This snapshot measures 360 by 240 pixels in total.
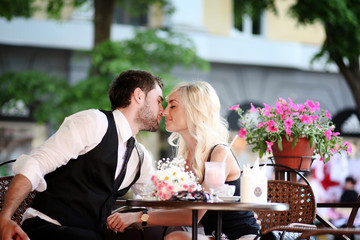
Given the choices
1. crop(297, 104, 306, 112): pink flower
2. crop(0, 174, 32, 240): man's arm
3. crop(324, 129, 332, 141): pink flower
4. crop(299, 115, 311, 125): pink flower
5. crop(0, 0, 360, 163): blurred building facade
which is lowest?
crop(0, 174, 32, 240): man's arm

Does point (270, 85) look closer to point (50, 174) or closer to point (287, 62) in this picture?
point (287, 62)

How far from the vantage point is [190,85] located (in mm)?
3559

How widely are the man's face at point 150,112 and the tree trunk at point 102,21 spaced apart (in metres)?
6.21

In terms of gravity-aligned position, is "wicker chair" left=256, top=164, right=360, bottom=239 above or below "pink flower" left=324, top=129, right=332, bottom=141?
below

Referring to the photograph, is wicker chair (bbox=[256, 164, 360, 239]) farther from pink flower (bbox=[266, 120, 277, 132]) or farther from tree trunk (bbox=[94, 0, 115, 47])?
tree trunk (bbox=[94, 0, 115, 47])

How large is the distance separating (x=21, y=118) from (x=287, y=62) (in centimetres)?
665

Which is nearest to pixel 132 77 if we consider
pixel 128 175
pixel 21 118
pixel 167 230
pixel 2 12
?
pixel 128 175

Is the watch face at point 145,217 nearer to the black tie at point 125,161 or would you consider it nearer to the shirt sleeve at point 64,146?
the black tie at point 125,161

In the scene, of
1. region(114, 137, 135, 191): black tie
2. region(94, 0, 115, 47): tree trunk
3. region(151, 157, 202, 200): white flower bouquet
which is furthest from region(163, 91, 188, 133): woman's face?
region(94, 0, 115, 47): tree trunk

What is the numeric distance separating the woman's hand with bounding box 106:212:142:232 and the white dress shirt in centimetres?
25

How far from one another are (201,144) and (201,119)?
0.18 metres

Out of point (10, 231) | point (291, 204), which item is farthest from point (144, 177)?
point (10, 231)

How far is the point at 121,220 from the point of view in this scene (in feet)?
9.92

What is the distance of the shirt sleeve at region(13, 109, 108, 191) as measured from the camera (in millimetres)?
2762
